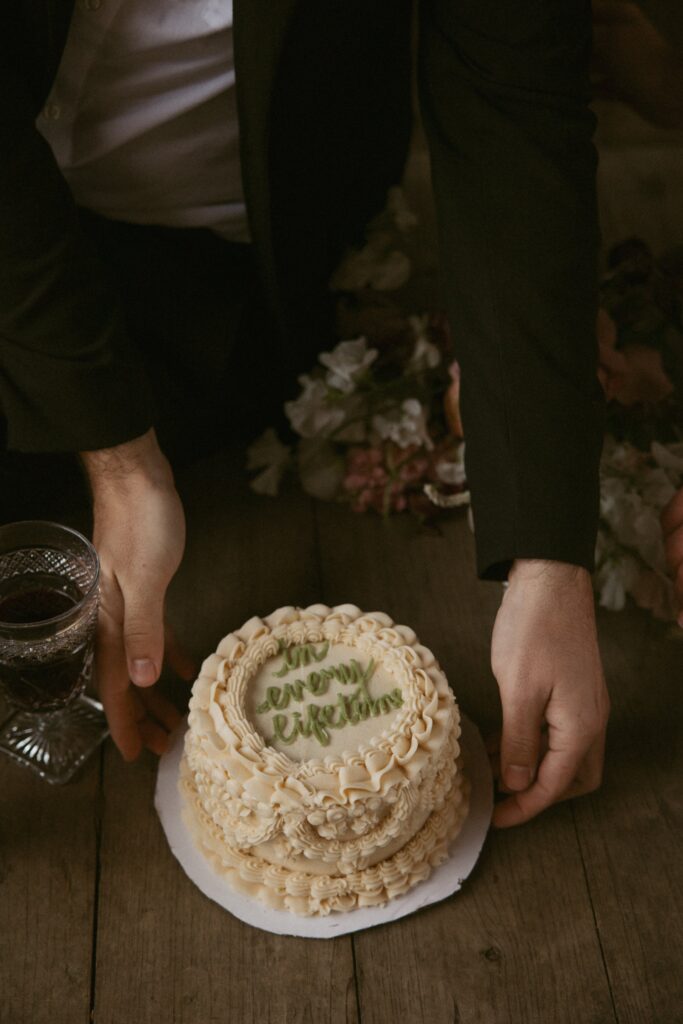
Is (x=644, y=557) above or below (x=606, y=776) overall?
above

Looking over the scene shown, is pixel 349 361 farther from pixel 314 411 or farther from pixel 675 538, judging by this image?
pixel 675 538

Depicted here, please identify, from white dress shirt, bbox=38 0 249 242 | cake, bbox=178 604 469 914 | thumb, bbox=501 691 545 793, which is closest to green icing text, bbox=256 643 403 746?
cake, bbox=178 604 469 914

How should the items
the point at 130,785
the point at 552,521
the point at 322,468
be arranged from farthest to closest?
the point at 322,468, the point at 130,785, the point at 552,521

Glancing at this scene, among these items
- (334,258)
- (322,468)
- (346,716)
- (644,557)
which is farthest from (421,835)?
(334,258)

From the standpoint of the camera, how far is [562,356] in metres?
1.10

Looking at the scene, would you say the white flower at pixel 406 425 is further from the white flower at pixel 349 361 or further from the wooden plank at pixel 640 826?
the wooden plank at pixel 640 826

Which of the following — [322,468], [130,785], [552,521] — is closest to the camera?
[552,521]

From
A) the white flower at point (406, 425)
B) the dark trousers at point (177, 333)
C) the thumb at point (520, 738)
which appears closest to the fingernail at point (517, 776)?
the thumb at point (520, 738)

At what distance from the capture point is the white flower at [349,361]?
147 centimetres

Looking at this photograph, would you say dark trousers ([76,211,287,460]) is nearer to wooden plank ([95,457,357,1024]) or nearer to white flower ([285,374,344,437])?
white flower ([285,374,344,437])

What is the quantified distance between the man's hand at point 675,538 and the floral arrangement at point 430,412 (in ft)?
0.14

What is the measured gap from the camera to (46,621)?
3.43 ft

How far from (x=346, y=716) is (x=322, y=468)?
527 mm

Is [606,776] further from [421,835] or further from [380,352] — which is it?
[380,352]
